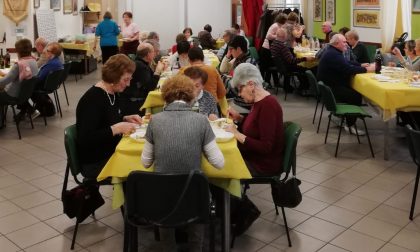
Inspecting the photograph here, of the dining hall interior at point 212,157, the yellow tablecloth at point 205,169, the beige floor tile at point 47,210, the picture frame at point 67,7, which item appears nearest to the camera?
the dining hall interior at point 212,157

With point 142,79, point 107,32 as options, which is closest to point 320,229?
point 142,79

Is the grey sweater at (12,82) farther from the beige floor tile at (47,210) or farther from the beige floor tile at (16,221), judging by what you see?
the beige floor tile at (16,221)

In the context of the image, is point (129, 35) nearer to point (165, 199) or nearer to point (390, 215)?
point (390, 215)

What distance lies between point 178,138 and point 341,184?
7.84 ft

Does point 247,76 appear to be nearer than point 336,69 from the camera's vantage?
Yes

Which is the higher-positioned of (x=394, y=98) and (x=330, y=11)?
(x=330, y=11)

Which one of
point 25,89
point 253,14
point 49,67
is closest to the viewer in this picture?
point 25,89

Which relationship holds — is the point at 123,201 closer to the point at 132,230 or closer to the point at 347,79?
the point at 132,230

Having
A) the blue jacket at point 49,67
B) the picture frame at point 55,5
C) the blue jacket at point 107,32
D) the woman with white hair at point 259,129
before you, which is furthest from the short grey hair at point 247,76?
the picture frame at point 55,5

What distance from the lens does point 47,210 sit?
13.4 feet

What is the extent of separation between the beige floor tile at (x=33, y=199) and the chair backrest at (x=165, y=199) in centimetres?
172

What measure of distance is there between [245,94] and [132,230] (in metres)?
1.21

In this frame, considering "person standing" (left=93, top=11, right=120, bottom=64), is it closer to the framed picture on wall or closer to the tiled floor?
the framed picture on wall

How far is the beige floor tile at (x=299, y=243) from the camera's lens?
3.45m
